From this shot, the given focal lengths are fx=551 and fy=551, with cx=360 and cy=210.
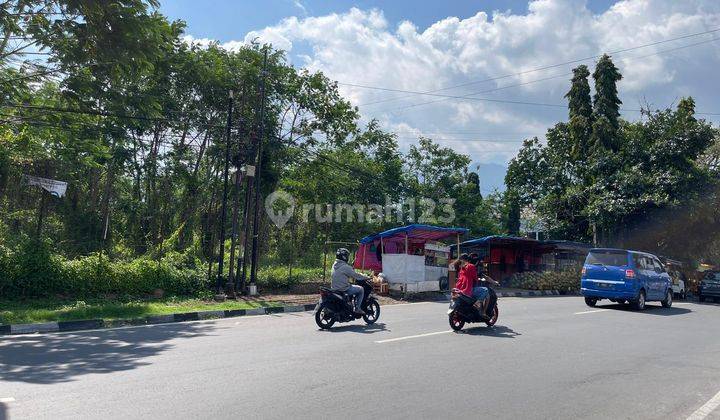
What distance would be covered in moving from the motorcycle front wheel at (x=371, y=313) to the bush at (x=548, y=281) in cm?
1578

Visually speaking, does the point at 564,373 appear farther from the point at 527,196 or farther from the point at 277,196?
the point at 527,196

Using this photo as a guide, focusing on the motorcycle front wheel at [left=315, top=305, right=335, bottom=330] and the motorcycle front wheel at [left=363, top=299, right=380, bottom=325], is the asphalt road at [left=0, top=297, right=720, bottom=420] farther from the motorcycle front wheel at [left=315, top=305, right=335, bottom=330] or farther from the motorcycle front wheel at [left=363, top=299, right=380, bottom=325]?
the motorcycle front wheel at [left=315, top=305, right=335, bottom=330]

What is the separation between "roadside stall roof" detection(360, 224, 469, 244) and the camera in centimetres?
1968

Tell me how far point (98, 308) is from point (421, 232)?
11.4m

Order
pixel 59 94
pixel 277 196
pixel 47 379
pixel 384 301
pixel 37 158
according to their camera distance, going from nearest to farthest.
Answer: pixel 47 379 → pixel 59 94 → pixel 384 301 → pixel 37 158 → pixel 277 196

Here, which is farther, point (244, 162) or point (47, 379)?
point (244, 162)

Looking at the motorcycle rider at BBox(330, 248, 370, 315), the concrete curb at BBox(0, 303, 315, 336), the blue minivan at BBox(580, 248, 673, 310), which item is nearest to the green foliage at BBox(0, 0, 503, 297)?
the concrete curb at BBox(0, 303, 315, 336)

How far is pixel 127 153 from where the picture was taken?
2420 centimetres

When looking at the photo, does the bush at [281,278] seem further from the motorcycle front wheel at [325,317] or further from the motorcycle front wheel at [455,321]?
the motorcycle front wheel at [455,321]

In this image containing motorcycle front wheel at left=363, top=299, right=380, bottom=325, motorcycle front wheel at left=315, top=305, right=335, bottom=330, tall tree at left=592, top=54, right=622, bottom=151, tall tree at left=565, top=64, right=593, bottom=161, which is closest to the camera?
motorcycle front wheel at left=315, top=305, right=335, bottom=330

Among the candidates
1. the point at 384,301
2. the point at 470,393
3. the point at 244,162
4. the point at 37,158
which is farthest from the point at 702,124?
the point at 37,158

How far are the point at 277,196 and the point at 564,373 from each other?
21.1 metres

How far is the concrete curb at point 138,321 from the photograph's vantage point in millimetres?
11097

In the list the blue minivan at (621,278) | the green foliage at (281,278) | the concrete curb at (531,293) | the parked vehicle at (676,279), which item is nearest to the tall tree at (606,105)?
the parked vehicle at (676,279)
